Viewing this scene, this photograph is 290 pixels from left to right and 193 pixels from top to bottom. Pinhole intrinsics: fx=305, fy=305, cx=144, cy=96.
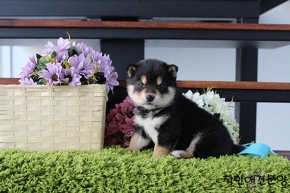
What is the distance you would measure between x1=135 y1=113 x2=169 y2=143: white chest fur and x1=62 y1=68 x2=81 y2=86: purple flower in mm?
342

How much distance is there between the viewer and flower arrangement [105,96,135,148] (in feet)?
5.29

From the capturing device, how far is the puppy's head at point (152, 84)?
1.34m

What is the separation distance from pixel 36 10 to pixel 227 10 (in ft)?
3.77

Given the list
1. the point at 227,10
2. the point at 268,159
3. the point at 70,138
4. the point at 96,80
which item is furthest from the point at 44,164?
the point at 227,10

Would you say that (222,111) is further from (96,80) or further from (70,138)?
(70,138)

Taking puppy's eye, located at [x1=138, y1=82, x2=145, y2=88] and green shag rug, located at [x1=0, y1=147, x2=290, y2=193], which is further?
puppy's eye, located at [x1=138, y1=82, x2=145, y2=88]

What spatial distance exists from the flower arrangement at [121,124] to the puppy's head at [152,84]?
0.71ft

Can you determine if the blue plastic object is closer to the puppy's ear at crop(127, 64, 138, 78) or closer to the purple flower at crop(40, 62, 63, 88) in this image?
the puppy's ear at crop(127, 64, 138, 78)

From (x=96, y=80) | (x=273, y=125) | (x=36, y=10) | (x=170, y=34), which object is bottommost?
(x=273, y=125)

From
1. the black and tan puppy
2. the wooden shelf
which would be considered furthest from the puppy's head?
the wooden shelf

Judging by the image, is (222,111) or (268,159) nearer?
(268,159)

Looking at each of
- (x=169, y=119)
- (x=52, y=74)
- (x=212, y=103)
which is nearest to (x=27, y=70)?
(x=52, y=74)

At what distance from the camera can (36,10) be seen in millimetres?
1829

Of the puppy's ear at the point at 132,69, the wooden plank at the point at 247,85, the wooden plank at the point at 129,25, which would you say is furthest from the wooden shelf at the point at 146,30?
the puppy's ear at the point at 132,69
